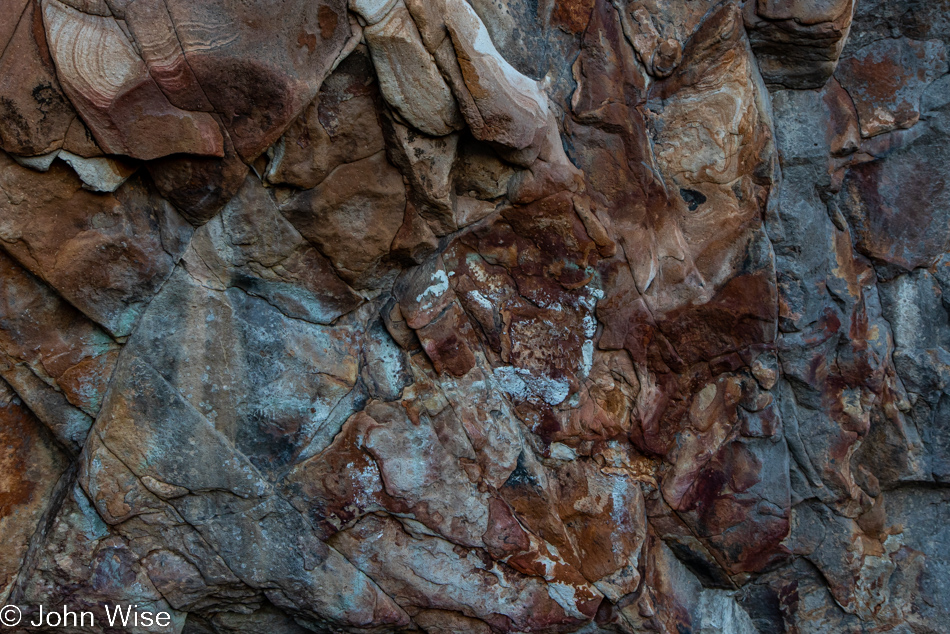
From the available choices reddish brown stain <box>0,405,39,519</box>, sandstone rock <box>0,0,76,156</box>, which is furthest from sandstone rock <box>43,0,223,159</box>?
reddish brown stain <box>0,405,39,519</box>

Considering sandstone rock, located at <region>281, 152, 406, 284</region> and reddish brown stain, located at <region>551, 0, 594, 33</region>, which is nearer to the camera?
sandstone rock, located at <region>281, 152, 406, 284</region>

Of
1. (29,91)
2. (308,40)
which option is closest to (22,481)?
(29,91)

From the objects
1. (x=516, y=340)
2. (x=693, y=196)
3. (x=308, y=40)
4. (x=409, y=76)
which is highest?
(x=308, y=40)

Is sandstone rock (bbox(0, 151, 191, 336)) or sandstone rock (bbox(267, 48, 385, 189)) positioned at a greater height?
sandstone rock (bbox(267, 48, 385, 189))

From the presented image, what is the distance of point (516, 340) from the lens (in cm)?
277

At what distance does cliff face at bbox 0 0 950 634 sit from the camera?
2.37 metres

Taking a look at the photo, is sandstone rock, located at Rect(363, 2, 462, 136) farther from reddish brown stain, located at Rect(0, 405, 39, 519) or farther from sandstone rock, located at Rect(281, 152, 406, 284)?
reddish brown stain, located at Rect(0, 405, 39, 519)

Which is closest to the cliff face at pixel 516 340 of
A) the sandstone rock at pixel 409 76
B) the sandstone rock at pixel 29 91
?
the sandstone rock at pixel 409 76

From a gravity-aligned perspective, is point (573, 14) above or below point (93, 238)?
above

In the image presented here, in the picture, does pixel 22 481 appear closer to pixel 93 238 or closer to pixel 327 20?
pixel 93 238

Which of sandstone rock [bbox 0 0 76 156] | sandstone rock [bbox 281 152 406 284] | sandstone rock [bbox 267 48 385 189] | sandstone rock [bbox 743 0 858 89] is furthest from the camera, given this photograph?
sandstone rock [bbox 743 0 858 89]

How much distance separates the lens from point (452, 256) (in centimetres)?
272

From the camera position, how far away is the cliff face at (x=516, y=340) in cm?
237

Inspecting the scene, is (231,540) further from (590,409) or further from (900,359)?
(900,359)
